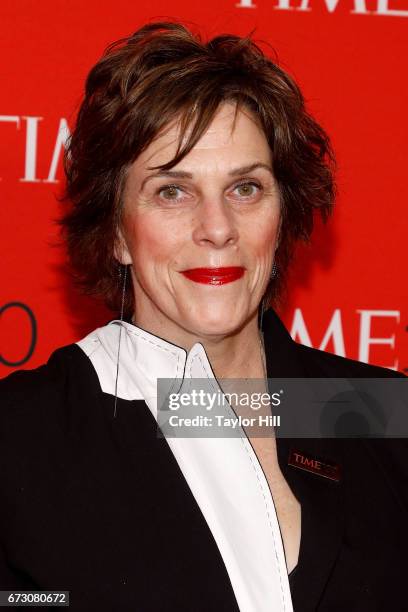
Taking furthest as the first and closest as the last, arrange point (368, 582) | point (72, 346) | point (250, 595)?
point (72, 346)
point (368, 582)
point (250, 595)

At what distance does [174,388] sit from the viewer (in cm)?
170

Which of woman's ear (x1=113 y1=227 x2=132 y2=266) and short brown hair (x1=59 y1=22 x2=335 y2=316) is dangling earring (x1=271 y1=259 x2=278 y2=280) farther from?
woman's ear (x1=113 y1=227 x2=132 y2=266)

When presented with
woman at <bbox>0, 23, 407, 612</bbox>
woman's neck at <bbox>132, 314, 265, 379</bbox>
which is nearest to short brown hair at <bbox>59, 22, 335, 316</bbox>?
woman at <bbox>0, 23, 407, 612</bbox>

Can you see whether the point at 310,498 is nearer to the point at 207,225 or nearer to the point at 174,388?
the point at 174,388

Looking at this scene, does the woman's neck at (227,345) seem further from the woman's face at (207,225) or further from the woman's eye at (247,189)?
the woman's eye at (247,189)

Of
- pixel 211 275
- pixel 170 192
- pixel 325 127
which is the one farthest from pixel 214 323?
pixel 325 127

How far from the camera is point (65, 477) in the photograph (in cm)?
157

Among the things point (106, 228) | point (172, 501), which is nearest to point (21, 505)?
point (172, 501)

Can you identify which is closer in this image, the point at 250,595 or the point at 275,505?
the point at 250,595

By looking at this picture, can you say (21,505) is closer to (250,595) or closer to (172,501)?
(172,501)

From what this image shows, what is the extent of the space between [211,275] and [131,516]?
414 millimetres

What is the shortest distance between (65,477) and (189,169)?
1.76 feet

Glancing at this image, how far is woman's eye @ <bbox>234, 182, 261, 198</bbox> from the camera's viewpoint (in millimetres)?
1692

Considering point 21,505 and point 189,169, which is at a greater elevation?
point 189,169
